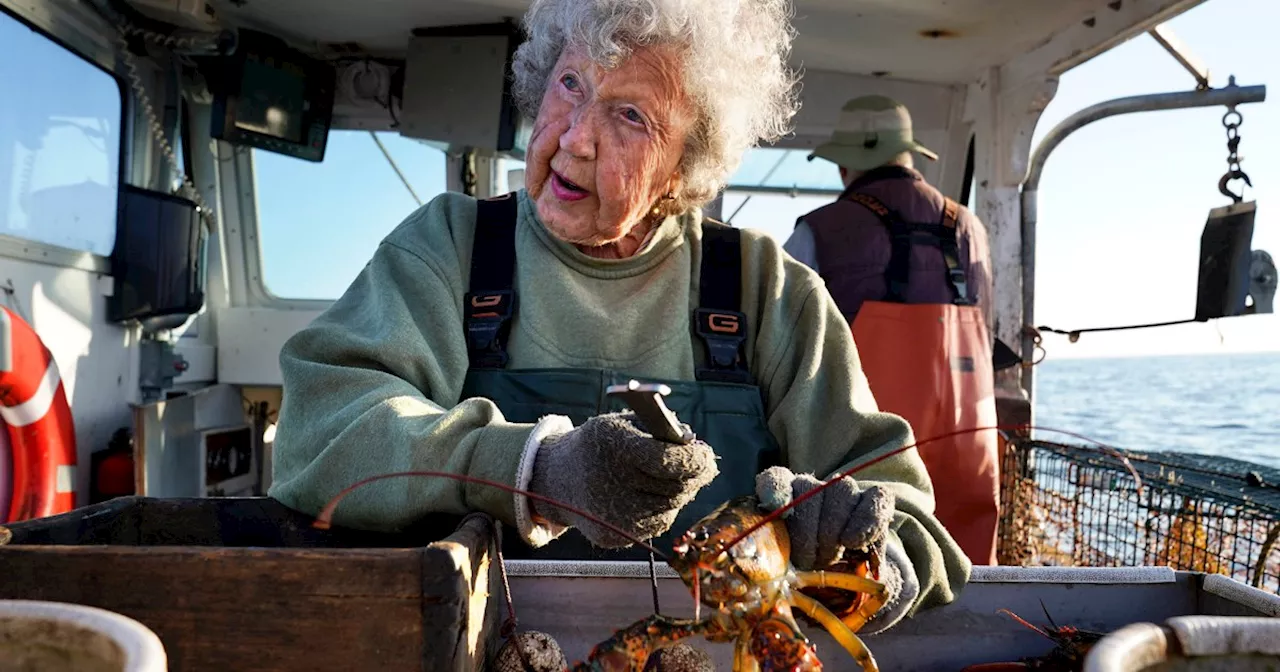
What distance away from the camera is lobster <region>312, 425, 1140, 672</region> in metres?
1.29

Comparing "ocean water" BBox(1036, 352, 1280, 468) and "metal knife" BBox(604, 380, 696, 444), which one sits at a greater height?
"metal knife" BBox(604, 380, 696, 444)

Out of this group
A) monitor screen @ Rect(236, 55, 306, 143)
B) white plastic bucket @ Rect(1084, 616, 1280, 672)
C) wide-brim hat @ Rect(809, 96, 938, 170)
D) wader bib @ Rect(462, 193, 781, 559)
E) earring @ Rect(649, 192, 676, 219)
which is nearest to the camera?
white plastic bucket @ Rect(1084, 616, 1280, 672)

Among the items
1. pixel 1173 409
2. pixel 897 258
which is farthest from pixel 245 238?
pixel 1173 409

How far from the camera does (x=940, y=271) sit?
3879 mm

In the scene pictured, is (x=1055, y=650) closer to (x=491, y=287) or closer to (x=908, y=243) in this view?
(x=491, y=287)

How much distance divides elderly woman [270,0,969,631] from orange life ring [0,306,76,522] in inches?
77.9

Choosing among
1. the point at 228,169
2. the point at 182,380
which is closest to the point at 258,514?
the point at 182,380

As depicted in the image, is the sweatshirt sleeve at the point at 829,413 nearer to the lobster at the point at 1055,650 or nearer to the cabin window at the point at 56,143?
the lobster at the point at 1055,650

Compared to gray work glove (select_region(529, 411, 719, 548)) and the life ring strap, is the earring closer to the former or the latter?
gray work glove (select_region(529, 411, 719, 548))

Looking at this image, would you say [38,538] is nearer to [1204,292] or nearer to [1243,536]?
[1243,536]

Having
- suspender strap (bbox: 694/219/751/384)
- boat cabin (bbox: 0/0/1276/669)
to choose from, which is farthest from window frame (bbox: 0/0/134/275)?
suspender strap (bbox: 694/219/751/384)

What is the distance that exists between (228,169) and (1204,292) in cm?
458

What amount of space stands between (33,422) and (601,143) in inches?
100

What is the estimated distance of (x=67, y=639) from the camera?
85 centimetres
